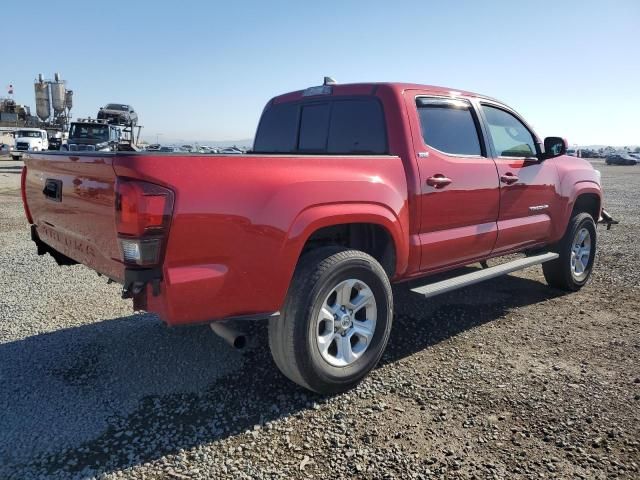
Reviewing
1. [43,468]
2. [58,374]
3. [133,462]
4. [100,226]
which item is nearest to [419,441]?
[133,462]

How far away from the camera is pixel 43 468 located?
8.20ft

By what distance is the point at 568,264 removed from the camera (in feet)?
18.1

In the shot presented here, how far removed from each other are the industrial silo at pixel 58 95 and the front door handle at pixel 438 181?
66.4 m

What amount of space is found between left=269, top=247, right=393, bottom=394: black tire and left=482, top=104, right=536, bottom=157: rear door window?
Answer: 2.11m

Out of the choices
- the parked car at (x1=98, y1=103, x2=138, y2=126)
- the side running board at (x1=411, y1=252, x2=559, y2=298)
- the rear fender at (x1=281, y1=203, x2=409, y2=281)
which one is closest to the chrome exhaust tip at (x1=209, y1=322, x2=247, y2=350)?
the rear fender at (x1=281, y1=203, x2=409, y2=281)

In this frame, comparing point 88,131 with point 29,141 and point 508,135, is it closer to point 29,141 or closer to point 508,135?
point 29,141

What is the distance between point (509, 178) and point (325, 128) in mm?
1747

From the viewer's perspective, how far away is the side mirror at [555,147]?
5.04m

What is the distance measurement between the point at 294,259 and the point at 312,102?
1.91m

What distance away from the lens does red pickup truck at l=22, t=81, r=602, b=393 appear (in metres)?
2.54

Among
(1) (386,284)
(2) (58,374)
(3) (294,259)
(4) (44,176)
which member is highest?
(4) (44,176)

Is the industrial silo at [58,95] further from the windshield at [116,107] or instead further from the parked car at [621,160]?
the parked car at [621,160]

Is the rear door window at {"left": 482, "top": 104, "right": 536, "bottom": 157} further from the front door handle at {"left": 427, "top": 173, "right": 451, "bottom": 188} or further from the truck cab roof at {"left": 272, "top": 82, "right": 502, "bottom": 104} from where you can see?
the front door handle at {"left": 427, "top": 173, "right": 451, "bottom": 188}

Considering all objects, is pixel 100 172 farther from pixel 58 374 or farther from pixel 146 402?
pixel 58 374
